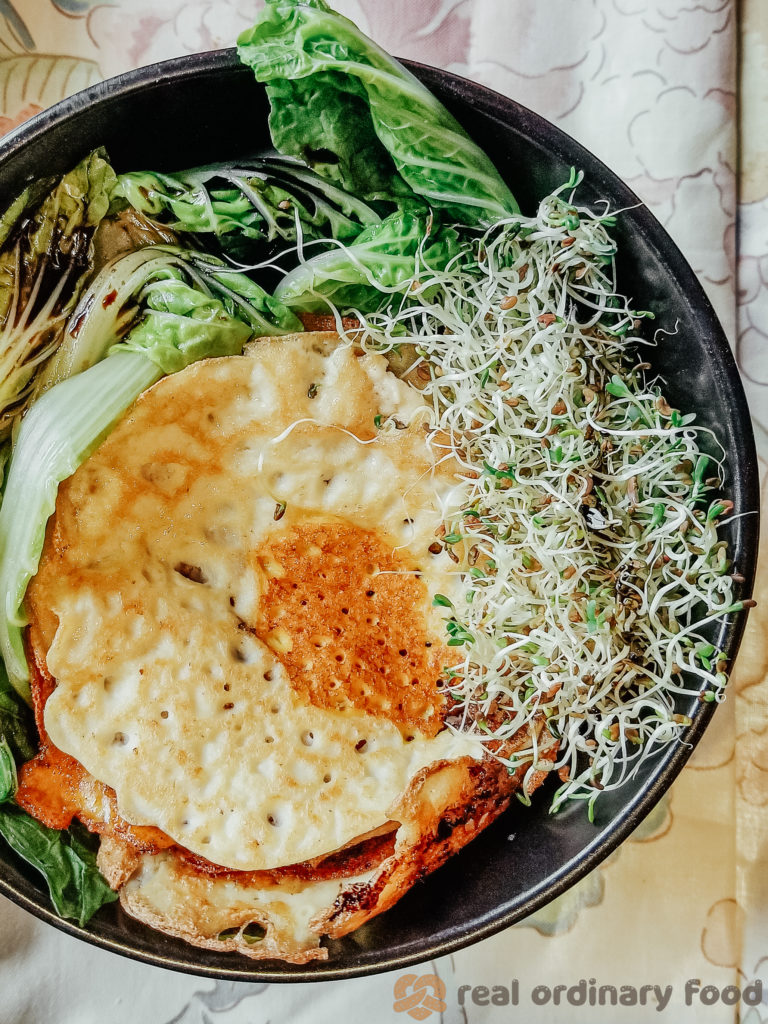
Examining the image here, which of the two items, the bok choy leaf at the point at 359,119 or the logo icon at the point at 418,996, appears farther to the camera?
the logo icon at the point at 418,996

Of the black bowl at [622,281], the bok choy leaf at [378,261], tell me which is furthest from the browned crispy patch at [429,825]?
the bok choy leaf at [378,261]

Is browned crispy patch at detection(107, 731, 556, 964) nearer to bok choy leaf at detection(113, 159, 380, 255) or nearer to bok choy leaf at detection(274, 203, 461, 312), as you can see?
bok choy leaf at detection(274, 203, 461, 312)

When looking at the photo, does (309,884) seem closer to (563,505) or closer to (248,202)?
(563,505)

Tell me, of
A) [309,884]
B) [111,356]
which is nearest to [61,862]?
[309,884]

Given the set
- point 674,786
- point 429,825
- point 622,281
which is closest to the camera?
point 429,825

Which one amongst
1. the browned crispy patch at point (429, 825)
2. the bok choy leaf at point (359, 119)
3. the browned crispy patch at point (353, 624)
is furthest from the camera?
the browned crispy patch at point (353, 624)

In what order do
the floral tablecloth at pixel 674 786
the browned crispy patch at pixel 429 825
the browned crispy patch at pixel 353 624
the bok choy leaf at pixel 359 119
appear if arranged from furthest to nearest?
1. the floral tablecloth at pixel 674 786
2. the browned crispy patch at pixel 353 624
3. the browned crispy patch at pixel 429 825
4. the bok choy leaf at pixel 359 119

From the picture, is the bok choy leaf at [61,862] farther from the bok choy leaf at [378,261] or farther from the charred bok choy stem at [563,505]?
the bok choy leaf at [378,261]
